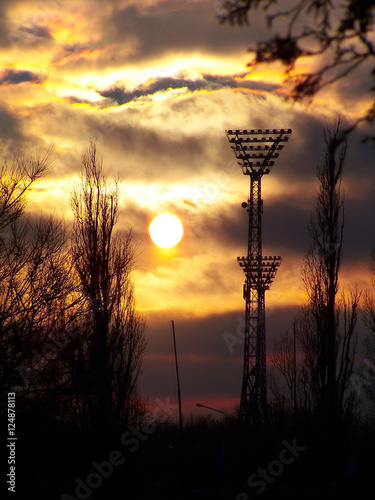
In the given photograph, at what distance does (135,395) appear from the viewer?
25953 millimetres

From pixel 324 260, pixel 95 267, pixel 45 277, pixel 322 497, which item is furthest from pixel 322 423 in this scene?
pixel 45 277

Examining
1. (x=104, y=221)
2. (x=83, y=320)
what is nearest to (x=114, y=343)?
(x=104, y=221)

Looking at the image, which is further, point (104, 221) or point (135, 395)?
point (135, 395)

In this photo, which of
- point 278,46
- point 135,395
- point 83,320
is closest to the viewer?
point 278,46

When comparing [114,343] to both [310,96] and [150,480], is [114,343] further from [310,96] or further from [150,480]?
[310,96]

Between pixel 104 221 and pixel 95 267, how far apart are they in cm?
229

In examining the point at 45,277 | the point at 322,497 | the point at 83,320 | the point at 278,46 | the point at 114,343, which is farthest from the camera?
the point at 114,343

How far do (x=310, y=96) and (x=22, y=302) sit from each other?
31.4ft

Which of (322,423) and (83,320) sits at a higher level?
(83,320)

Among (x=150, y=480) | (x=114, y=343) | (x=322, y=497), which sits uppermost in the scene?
(x=114, y=343)

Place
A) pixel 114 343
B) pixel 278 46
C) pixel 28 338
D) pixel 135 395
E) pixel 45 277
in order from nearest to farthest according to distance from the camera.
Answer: pixel 278 46
pixel 28 338
pixel 45 277
pixel 114 343
pixel 135 395

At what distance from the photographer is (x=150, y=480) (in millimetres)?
27297

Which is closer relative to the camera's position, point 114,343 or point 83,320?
point 83,320

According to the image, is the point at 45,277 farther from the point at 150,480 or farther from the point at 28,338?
the point at 150,480
